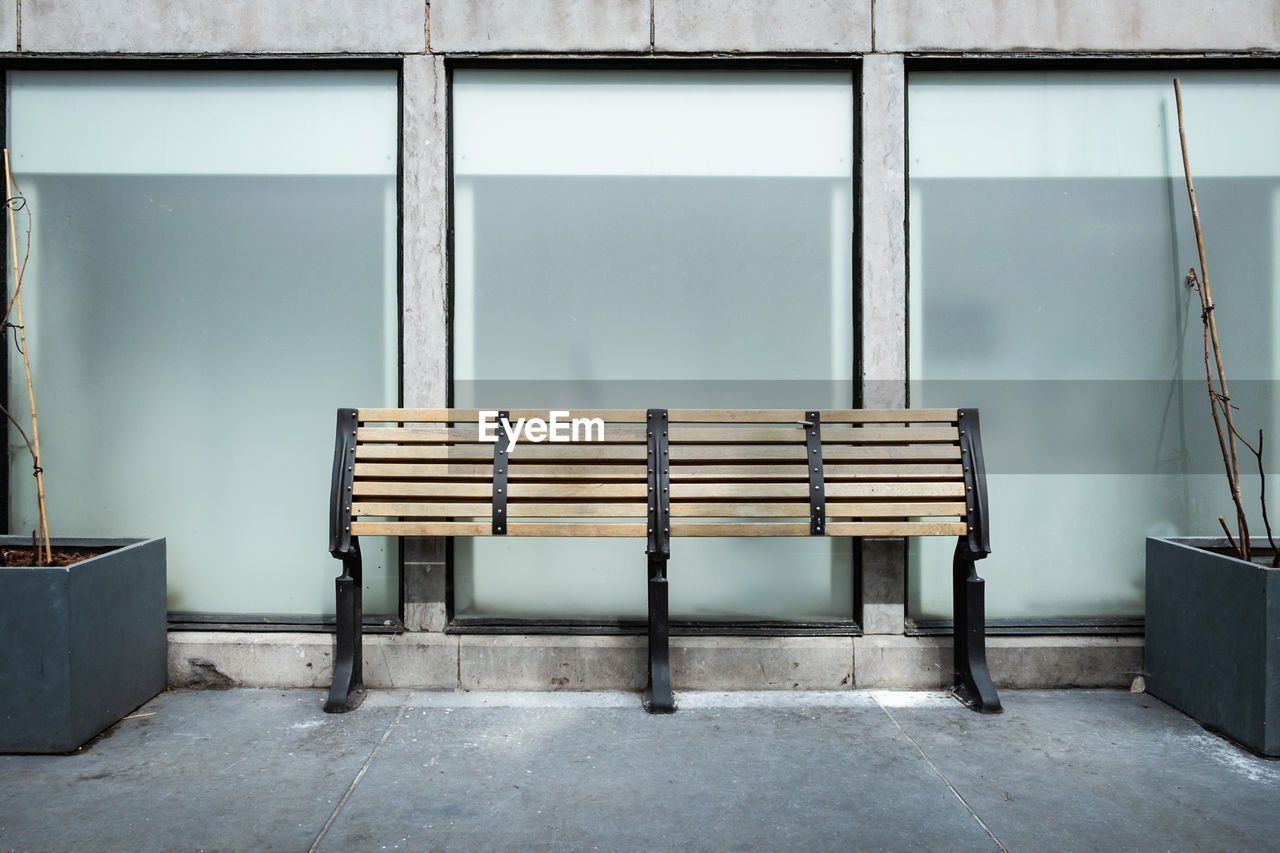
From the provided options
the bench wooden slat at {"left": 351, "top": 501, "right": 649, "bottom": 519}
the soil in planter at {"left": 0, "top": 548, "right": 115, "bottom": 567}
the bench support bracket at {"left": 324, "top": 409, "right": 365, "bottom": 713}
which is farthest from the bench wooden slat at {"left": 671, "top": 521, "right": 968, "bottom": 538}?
the soil in planter at {"left": 0, "top": 548, "right": 115, "bottom": 567}

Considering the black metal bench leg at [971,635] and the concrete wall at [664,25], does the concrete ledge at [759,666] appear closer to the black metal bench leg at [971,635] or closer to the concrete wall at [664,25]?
the black metal bench leg at [971,635]

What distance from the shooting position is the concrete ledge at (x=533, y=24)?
4355mm

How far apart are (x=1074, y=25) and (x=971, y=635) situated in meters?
3.17

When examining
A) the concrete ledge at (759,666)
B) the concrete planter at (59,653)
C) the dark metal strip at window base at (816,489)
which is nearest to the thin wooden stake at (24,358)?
the concrete planter at (59,653)

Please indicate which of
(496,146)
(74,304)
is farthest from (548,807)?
(74,304)

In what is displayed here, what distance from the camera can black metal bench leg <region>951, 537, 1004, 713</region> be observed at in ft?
13.1

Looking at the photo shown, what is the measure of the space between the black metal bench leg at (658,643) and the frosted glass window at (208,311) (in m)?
1.45

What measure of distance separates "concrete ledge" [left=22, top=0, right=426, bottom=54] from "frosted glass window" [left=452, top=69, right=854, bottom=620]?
62 centimetres

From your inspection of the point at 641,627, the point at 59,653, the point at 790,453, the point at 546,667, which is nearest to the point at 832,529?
the point at 790,453

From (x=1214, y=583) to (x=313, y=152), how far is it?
4871mm

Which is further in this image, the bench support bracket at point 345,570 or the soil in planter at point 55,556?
the bench support bracket at point 345,570

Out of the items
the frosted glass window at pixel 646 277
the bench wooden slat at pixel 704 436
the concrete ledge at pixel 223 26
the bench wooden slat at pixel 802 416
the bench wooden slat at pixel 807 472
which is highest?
the concrete ledge at pixel 223 26

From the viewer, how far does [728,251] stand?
4.50 m

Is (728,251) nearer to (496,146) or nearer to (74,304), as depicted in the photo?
(496,146)
